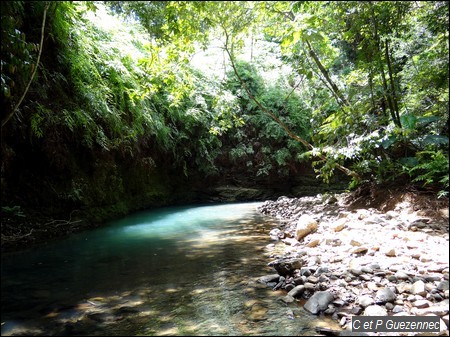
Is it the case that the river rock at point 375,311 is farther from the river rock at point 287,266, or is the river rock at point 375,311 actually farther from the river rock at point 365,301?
the river rock at point 287,266

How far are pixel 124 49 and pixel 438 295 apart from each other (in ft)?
29.3

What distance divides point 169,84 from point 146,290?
4.63m

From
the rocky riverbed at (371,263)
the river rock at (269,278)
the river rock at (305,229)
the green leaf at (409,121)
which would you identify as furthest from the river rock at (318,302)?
the green leaf at (409,121)

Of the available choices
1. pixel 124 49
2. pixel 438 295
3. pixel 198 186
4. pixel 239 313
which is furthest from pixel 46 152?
pixel 198 186

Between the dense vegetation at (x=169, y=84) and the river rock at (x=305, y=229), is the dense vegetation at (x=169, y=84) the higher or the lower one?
the higher one

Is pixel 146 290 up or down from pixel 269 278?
up

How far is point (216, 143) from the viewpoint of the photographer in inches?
540

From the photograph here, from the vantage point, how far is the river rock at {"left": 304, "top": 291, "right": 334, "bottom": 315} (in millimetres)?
2666

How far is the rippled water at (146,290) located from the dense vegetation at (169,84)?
76.5 inches

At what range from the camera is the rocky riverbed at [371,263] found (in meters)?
2.55

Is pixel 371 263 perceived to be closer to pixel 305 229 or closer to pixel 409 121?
pixel 305 229

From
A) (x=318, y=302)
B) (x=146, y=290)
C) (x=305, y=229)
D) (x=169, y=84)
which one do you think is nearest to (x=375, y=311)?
(x=318, y=302)

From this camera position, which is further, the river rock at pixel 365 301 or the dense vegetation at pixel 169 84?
the dense vegetation at pixel 169 84

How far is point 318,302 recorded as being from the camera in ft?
8.95
